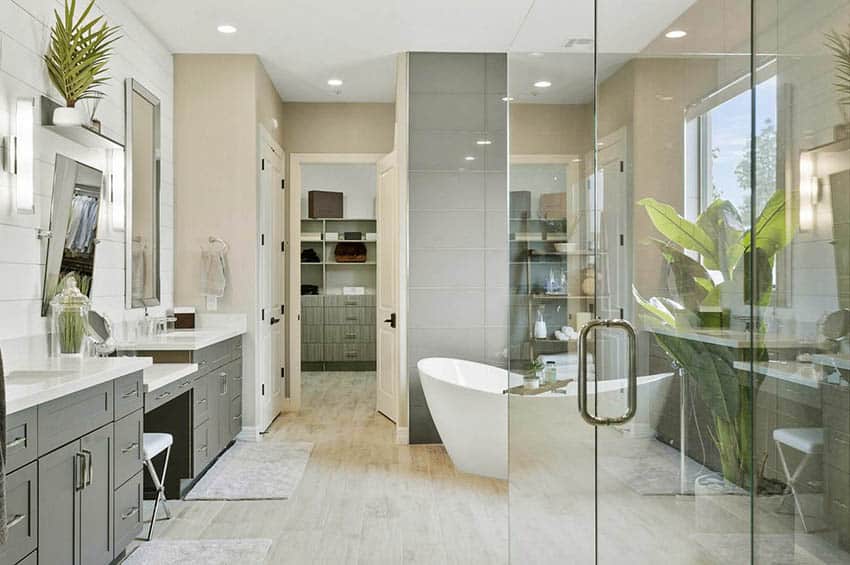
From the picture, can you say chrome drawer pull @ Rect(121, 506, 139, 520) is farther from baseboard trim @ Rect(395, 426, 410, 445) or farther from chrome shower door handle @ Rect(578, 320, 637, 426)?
baseboard trim @ Rect(395, 426, 410, 445)

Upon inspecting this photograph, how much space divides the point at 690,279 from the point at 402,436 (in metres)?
4.38

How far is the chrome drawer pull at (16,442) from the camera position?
2.07 metres

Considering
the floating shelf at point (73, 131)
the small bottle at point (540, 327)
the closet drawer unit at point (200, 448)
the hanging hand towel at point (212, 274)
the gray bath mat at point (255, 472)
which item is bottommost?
the gray bath mat at point (255, 472)

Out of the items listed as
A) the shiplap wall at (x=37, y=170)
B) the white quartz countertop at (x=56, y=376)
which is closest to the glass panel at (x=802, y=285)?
the white quartz countertop at (x=56, y=376)

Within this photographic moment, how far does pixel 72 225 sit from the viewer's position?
3609 mm

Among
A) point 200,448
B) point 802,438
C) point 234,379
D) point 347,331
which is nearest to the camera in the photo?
point 802,438

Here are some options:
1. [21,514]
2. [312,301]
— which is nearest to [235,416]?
[21,514]

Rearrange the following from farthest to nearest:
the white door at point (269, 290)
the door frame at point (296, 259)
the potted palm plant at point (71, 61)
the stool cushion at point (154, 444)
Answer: the door frame at point (296, 259) → the white door at point (269, 290) → the potted palm plant at point (71, 61) → the stool cushion at point (154, 444)

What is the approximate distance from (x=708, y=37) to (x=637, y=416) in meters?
0.75

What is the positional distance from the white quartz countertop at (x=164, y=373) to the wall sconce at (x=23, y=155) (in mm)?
924

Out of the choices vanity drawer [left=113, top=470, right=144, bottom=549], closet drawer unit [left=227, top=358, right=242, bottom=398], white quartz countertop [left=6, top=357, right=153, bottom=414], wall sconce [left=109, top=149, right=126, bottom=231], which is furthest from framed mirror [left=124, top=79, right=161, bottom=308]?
vanity drawer [left=113, top=470, right=144, bottom=549]

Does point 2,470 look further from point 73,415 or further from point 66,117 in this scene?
point 66,117

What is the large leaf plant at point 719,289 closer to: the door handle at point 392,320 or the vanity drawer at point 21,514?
the vanity drawer at point 21,514

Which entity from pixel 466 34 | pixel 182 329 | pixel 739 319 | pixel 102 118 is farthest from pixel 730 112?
pixel 182 329
